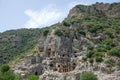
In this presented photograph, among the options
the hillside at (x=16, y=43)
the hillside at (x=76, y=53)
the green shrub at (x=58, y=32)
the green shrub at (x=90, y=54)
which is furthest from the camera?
the hillside at (x=16, y=43)

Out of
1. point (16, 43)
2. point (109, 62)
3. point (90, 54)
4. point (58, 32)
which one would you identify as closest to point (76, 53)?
point (90, 54)

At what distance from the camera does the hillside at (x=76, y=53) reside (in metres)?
85.9

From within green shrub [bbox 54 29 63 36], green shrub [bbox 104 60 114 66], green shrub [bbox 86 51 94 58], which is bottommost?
green shrub [bbox 104 60 114 66]

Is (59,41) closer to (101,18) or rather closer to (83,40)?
(83,40)

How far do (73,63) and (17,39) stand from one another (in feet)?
290

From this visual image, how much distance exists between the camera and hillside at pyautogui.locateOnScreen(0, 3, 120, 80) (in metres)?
85.9

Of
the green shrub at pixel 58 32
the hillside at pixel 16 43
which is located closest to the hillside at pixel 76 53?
the green shrub at pixel 58 32

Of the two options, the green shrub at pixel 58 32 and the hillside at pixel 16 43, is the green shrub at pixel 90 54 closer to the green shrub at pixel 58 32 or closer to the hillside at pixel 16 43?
the green shrub at pixel 58 32

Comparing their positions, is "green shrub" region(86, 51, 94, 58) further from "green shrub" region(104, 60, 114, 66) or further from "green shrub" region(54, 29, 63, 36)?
"green shrub" region(54, 29, 63, 36)

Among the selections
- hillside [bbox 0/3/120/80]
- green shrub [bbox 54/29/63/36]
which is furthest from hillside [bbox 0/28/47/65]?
green shrub [bbox 54/29/63/36]

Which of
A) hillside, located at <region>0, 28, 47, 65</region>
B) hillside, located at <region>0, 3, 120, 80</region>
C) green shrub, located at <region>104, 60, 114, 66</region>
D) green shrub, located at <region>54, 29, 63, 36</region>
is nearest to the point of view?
green shrub, located at <region>104, 60, 114, 66</region>

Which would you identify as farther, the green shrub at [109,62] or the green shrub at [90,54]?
the green shrub at [90,54]

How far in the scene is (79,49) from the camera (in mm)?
102062

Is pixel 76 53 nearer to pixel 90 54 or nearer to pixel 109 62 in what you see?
pixel 90 54
